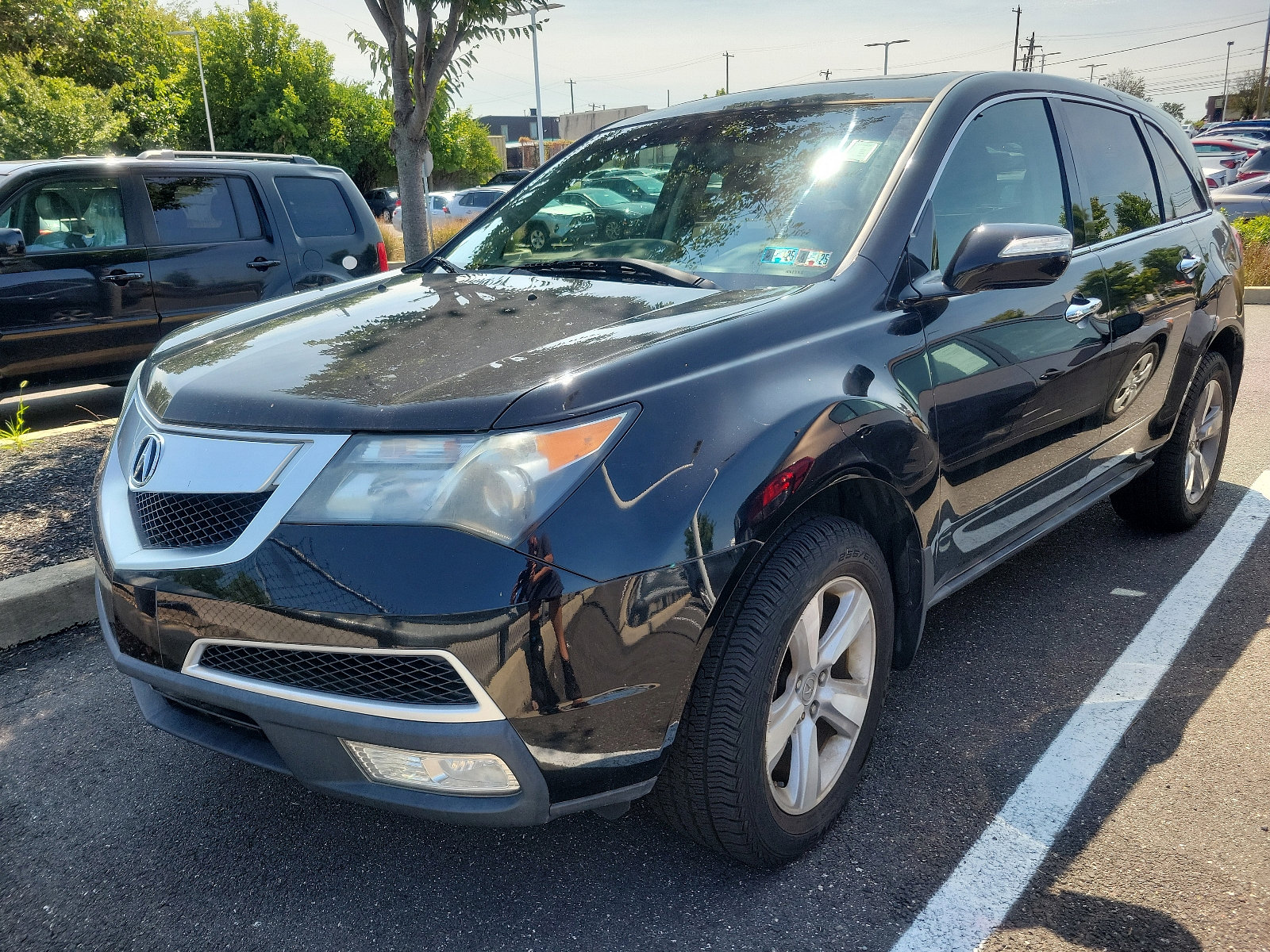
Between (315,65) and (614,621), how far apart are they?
44.2 m

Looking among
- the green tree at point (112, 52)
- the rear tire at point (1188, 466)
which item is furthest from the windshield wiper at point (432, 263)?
the green tree at point (112, 52)

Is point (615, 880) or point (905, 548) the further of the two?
point (905, 548)

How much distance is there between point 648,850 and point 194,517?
1251 mm

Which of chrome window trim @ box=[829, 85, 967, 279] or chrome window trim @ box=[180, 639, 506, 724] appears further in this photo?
chrome window trim @ box=[829, 85, 967, 279]

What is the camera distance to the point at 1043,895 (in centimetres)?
217

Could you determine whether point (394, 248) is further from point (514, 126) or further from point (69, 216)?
point (514, 126)

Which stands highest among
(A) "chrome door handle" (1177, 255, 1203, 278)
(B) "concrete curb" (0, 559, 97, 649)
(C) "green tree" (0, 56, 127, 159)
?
(C) "green tree" (0, 56, 127, 159)

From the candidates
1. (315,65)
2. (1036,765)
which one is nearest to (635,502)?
(1036,765)

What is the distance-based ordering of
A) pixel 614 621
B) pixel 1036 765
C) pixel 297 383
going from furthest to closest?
1. pixel 1036 765
2. pixel 297 383
3. pixel 614 621

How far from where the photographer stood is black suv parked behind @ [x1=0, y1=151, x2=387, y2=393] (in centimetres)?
638

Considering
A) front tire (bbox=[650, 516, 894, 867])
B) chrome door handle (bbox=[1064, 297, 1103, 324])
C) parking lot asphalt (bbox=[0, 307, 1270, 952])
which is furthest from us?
chrome door handle (bbox=[1064, 297, 1103, 324])

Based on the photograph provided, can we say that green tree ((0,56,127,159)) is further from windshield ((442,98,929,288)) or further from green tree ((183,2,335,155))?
windshield ((442,98,929,288))

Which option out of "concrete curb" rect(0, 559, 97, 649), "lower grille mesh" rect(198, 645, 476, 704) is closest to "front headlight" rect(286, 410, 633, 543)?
"lower grille mesh" rect(198, 645, 476, 704)

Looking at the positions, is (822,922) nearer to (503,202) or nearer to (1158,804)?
(1158,804)
